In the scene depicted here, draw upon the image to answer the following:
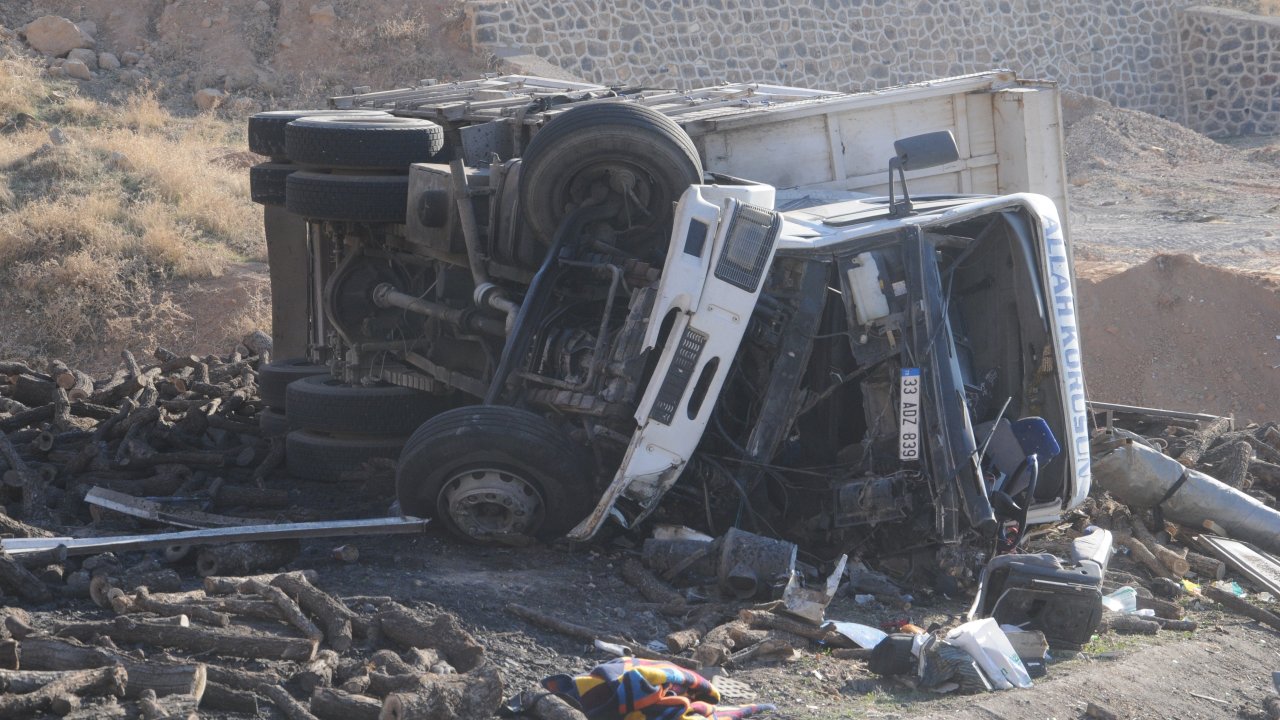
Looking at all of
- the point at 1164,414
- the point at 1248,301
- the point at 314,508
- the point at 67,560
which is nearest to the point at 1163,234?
the point at 1248,301

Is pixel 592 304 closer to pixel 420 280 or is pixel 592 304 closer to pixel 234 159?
pixel 420 280

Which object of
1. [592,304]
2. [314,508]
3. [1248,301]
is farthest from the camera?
[1248,301]

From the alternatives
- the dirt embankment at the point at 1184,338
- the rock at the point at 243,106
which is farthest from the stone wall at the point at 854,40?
the dirt embankment at the point at 1184,338

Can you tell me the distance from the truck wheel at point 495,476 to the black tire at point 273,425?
8.85 feet

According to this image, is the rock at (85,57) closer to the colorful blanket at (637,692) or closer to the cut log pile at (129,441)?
the cut log pile at (129,441)

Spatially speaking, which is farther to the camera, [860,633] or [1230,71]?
[1230,71]

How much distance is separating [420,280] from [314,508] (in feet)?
5.36

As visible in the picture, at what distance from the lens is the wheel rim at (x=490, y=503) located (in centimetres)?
639

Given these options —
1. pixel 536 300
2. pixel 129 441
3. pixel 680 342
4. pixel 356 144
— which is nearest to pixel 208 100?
pixel 129 441

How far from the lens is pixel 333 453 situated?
26.4 ft

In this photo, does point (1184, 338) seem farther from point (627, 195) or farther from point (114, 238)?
point (114, 238)

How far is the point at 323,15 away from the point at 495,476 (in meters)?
17.5

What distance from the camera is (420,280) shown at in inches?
331

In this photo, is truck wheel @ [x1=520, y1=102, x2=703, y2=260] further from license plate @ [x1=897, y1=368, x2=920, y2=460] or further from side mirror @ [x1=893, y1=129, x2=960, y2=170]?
license plate @ [x1=897, y1=368, x2=920, y2=460]
